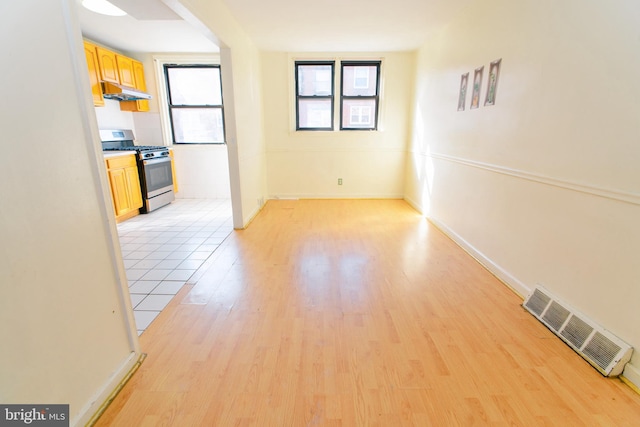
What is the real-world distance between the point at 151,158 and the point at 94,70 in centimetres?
125

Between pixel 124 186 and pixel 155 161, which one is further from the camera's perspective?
pixel 155 161

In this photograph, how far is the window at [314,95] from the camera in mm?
5023

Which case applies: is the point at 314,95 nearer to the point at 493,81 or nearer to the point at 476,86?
the point at 476,86

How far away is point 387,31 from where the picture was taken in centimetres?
379

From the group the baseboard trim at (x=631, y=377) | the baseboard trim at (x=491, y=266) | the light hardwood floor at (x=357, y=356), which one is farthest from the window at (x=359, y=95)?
the baseboard trim at (x=631, y=377)

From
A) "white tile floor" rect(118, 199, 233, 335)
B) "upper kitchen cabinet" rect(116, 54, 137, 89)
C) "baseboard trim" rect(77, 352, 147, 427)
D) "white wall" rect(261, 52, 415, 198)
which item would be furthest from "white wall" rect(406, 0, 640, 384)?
"upper kitchen cabinet" rect(116, 54, 137, 89)

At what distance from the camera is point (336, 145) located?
5207 millimetres

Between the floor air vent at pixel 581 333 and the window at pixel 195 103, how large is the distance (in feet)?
16.3

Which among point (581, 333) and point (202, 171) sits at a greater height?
point (202, 171)

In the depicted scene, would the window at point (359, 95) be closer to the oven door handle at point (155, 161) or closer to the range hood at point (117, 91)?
the oven door handle at point (155, 161)

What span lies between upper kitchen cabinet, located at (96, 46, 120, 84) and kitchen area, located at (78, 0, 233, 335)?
0.04ft

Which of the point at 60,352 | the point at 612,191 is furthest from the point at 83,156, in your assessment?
the point at 612,191

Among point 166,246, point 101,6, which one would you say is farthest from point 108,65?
point 166,246

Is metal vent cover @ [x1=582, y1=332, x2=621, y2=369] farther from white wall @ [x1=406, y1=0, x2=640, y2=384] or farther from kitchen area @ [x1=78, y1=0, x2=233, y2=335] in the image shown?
kitchen area @ [x1=78, y1=0, x2=233, y2=335]
